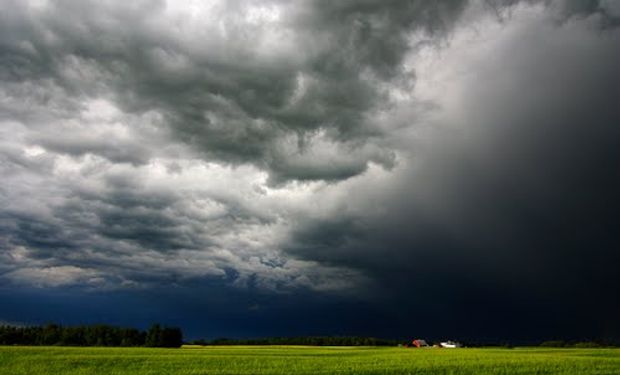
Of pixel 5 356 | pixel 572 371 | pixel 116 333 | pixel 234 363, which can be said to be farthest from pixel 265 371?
pixel 116 333

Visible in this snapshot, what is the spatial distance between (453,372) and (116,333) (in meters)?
164

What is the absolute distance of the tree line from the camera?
6649 inches

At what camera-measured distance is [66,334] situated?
18500 cm

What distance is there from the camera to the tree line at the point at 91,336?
169m

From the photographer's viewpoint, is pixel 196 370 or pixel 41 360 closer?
pixel 196 370

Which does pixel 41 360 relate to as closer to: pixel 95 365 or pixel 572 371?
pixel 95 365

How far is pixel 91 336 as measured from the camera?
18512 cm

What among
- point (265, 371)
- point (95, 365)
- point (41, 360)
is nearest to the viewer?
point (265, 371)

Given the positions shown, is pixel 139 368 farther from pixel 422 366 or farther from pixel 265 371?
pixel 422 366

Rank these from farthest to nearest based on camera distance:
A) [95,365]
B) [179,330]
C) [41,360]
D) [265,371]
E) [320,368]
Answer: [179,330], [41,360], [95,365], [320,368], [265,371]

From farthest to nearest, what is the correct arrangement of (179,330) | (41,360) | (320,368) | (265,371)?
1. (179,330)
2. (41,360)
3. (320,368)
4. (265,371)

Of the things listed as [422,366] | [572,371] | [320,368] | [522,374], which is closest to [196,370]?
[320,368]

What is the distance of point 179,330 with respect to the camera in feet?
573

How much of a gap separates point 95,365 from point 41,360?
8211mm
